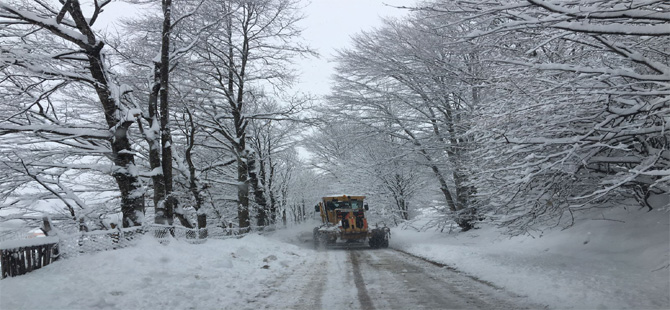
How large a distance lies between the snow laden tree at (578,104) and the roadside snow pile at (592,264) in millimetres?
607

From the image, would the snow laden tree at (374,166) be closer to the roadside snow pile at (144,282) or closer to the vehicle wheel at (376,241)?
the vehicle wheel at (376,241)

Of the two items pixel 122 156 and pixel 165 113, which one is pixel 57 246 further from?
pixel 165 113

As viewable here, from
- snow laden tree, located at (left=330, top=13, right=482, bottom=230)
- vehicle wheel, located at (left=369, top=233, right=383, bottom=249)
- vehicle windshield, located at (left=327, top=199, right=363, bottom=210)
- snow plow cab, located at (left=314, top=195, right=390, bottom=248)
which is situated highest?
snow laden tree, located at (left=330, top=13, right=482, bottom=230)

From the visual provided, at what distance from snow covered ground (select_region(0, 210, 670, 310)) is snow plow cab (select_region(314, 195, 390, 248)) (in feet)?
24.6

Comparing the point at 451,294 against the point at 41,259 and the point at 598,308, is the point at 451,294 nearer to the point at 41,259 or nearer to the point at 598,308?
the point at 598,308

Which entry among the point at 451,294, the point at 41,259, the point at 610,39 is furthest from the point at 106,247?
the point at 610,39

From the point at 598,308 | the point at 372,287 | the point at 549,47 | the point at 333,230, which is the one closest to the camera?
the point at 598,308

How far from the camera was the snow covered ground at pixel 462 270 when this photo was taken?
18.1 ft

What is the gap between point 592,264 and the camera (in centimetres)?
740

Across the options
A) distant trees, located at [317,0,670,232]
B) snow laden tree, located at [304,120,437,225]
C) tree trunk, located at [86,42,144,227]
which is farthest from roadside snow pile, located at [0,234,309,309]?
snow laden tree, located at [304,120,437,225]

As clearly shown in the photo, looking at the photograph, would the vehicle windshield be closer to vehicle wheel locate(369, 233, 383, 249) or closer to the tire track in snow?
vehicle wheel locate(369, 233, 383, 249)

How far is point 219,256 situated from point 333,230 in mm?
8903

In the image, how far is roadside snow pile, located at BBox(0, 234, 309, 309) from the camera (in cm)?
541

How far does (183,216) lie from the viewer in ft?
46.7
